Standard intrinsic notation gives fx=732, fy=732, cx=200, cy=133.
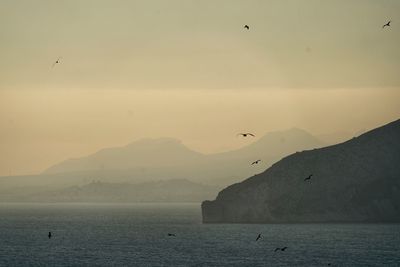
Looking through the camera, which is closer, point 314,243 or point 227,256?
point 227,256

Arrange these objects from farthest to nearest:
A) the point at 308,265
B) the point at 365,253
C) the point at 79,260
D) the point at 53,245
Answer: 1. the point at 53,245
2. the point at 365,253
3. the point at 79,260
4. the point at 308,265

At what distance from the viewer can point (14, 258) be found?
14575cm

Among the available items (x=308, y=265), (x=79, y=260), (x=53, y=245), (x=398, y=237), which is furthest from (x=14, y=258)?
(x=398, y=237)

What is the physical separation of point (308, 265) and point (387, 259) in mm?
18909

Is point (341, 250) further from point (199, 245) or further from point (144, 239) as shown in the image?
point (144, 239)

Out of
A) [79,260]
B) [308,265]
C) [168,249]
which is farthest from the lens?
[168,249]

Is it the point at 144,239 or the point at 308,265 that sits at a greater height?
the point at 144,239

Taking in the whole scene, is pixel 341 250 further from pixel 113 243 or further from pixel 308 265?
pixel 113 243

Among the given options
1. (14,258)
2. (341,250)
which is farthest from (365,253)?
(14,258)

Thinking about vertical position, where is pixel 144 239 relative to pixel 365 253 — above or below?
above

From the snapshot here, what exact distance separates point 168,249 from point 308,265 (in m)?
42.1

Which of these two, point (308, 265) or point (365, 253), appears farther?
point (365, 253)

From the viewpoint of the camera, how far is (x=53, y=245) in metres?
175

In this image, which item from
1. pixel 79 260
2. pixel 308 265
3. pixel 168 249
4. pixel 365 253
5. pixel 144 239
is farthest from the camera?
pixel 144 239
